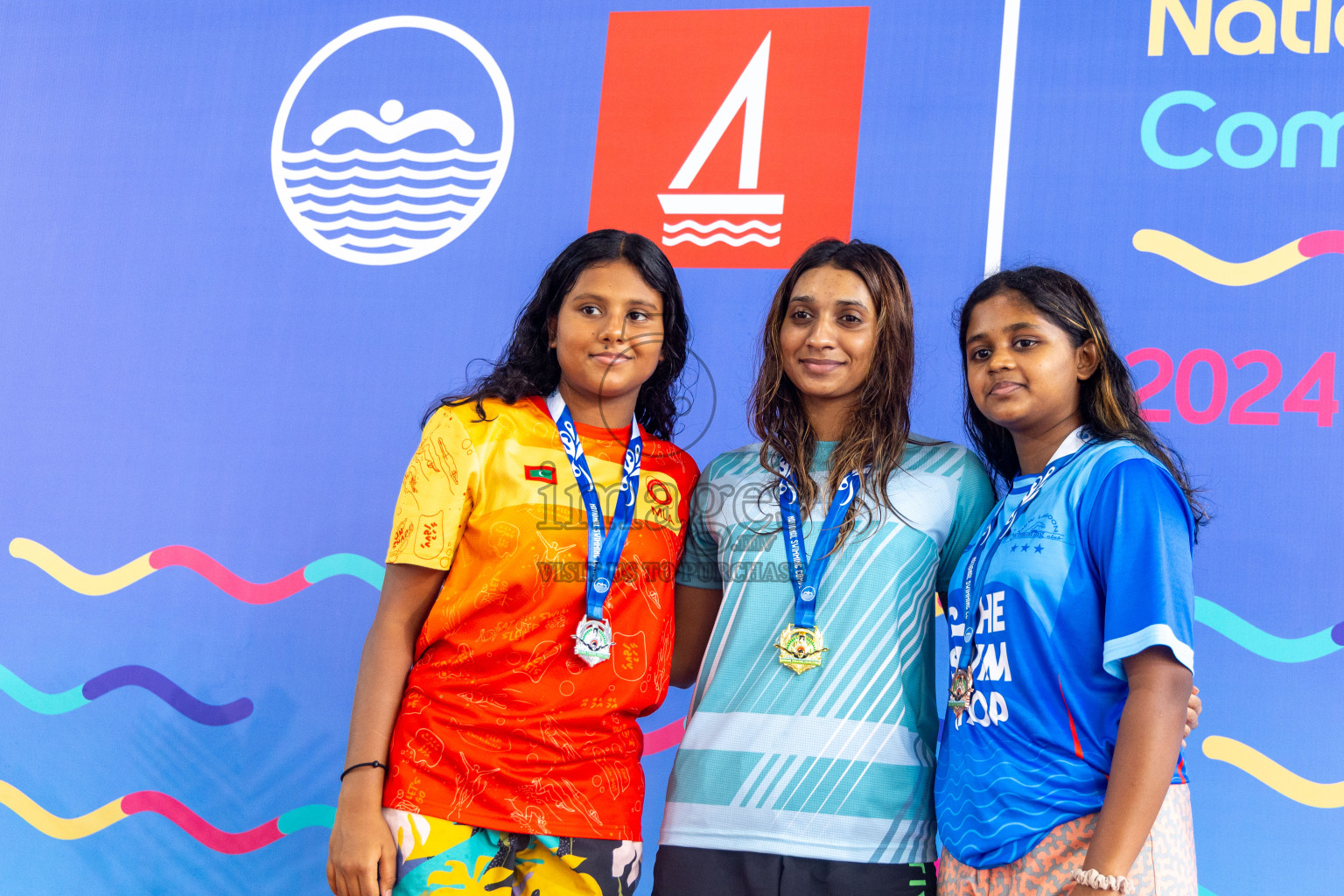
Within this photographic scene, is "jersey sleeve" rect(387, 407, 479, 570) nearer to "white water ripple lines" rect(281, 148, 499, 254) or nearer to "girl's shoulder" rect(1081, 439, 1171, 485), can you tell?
"girl's shoulder" rect(1081, 439, 1171, 485)

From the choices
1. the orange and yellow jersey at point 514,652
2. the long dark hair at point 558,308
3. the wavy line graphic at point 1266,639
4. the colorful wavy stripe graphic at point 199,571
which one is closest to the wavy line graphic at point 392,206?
the colorful wavy stripe graphic at point 199,571

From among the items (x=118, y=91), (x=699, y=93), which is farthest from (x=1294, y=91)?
(x=118, y=91)

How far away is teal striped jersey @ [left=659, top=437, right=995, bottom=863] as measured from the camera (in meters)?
1.51

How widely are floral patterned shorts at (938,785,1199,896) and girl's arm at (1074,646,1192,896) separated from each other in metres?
0.04

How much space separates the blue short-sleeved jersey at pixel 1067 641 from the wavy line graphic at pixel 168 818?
5.94 ft

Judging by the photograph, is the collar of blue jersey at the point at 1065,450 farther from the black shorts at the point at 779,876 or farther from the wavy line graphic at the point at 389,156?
the wavy line graphic at the point at 389,156

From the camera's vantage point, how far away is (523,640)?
1.53 m

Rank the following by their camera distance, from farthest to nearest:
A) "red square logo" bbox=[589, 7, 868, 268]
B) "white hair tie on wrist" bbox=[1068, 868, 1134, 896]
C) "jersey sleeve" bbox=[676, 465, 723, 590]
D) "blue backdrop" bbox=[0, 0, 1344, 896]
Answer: "red square logo" bbox=[589, 7, 868, 268]
"blue backdrop" bbox=[0, 0, 1344, 896]
"jersey sleeve" bbox=[676, 465, 723, 590]
"white hair tie on wrist" bbox=[1068, 868, 1134, 896]

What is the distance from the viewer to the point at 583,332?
169cm

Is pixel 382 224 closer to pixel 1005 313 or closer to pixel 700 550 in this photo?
pixel 700 550

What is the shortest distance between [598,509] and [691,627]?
345 mm

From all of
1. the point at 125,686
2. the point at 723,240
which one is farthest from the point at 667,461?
the point at 125,686

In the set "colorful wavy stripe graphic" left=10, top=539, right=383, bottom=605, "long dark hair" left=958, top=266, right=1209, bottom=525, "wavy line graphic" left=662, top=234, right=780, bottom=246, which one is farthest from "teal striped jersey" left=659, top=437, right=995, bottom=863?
"colorful wavy stripe graphic" left=10, top=539, right=383, bottom=605

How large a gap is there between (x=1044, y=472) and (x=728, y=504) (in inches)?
20.1
